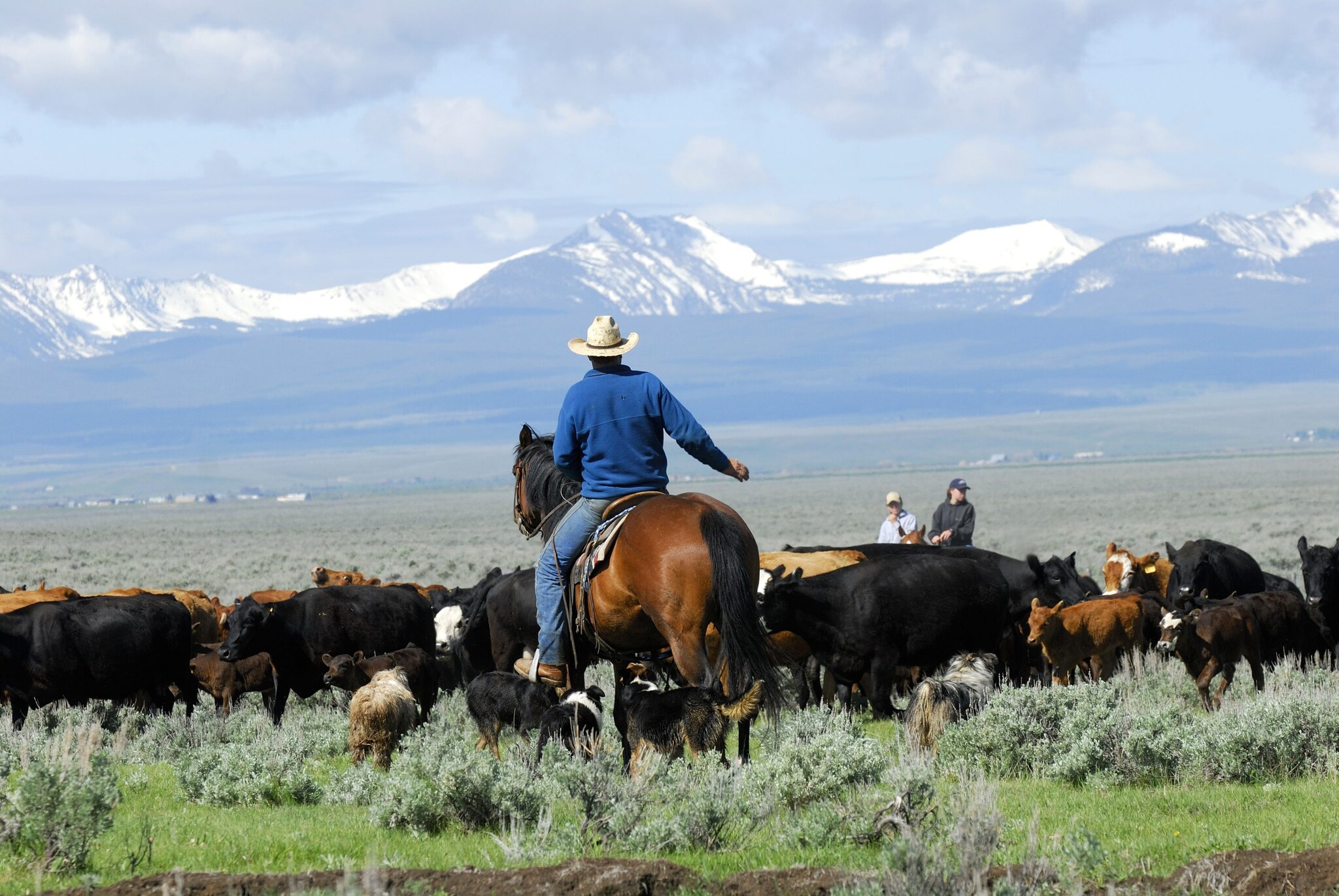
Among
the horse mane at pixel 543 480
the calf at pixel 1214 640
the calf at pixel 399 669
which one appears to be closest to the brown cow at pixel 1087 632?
the calf at pixel 1214 640

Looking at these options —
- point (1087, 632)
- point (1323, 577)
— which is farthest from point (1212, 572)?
point (1087, 632)

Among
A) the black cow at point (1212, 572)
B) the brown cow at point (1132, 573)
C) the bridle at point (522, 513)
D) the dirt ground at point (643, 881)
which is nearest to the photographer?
the dirt ground at point (643, 881)

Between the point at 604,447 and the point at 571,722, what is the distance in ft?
5.44

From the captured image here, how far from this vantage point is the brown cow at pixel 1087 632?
1352 centimetres

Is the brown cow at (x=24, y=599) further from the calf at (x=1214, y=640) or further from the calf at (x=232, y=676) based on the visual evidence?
the calf at (x=1214, y=640)

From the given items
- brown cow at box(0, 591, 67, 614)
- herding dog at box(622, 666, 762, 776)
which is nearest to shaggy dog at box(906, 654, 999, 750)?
herding dog at box(622, 666, 762, 776)

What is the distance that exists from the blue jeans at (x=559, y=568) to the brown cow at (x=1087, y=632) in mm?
4812

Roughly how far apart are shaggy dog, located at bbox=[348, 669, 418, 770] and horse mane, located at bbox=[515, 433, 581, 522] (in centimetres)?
155

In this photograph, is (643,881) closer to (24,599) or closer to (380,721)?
(380,721)

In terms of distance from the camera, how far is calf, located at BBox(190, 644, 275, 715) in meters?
13.9

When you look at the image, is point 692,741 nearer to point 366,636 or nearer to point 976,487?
point 366,636

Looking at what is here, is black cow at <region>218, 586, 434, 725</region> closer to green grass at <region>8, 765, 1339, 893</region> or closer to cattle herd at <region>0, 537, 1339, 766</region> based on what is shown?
cattle herd at <region>0, 537, 1339, 766</region>

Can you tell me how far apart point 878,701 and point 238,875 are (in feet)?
20.8

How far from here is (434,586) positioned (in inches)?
781
